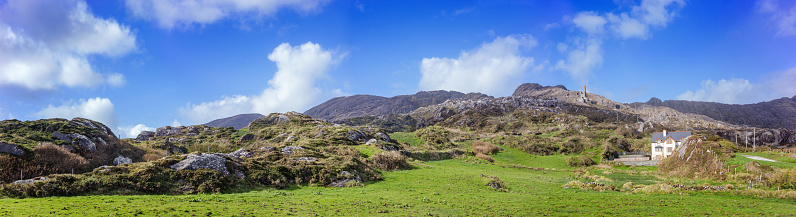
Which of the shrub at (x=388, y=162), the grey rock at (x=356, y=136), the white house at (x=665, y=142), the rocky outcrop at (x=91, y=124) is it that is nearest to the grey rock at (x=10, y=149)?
the rocky outcrop at (x=91, y=124)

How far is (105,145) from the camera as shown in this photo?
5941 centimetres

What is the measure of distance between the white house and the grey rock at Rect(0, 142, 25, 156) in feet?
382

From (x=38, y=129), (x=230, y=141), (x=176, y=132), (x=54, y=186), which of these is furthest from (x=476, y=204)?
(x=176, y=132)

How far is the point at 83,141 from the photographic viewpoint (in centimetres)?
5528

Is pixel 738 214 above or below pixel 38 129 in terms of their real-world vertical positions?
below

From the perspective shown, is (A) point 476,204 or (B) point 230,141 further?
(B) point 230,141

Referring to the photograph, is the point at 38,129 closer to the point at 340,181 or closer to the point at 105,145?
the point at 105,145

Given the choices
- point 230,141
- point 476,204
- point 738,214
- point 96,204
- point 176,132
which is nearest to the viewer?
point 96,204

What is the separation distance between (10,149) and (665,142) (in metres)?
121

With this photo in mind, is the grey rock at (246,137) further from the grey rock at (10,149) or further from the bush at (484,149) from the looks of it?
the bush at (484,149)

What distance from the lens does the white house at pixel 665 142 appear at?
293 feet

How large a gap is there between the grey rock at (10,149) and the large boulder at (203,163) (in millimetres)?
25135

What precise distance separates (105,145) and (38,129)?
398 inches

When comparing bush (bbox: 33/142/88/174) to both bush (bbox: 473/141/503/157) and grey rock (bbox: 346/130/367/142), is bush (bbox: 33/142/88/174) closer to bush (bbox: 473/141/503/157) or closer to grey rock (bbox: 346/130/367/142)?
grey rock (bbox: 346/130/367/142)
